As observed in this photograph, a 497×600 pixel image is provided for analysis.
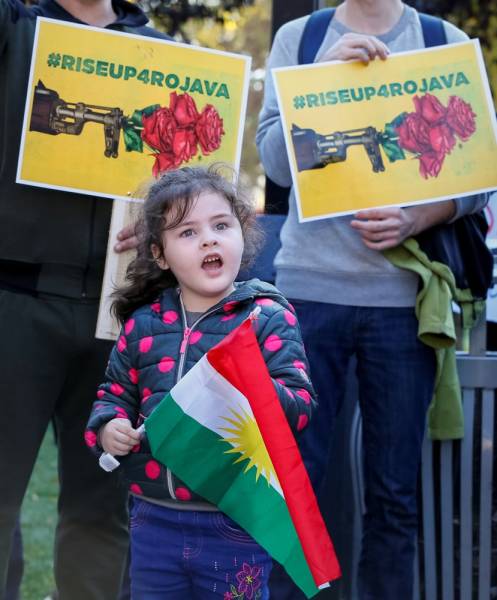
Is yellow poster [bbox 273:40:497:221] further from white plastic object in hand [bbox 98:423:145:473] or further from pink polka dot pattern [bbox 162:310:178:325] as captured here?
white plastic object in hand [bbox 98:423:145:473]

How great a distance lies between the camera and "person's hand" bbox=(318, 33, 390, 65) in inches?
112

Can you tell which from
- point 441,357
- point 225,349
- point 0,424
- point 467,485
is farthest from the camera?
point 467,485

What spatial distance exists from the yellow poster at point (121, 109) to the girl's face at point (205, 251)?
413 mm

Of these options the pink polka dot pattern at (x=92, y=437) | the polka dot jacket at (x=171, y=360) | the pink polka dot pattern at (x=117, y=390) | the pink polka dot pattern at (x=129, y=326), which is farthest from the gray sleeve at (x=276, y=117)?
the pink polka dot pattern at (x=92, y=437)

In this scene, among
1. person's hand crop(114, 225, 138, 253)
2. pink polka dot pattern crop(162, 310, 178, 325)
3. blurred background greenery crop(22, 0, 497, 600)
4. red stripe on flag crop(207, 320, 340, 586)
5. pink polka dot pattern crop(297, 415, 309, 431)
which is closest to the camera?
red stripe on flag crop(207, 320, 340, 586)

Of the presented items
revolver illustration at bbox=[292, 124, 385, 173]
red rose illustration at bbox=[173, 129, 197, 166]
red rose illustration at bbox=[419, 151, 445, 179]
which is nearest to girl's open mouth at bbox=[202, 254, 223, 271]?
red rose illustration at bbox=[173, 129, 197, 166]

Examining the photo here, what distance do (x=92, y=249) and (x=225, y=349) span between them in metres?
0.75

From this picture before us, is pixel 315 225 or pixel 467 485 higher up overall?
pixel 315 225

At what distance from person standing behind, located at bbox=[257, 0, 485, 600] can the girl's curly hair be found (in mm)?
392

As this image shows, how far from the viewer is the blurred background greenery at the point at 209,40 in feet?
15.3

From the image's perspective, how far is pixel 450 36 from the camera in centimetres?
299

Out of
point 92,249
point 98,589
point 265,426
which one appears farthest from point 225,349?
point 98,589

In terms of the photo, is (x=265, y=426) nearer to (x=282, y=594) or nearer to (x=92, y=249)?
(x=92, y=249)

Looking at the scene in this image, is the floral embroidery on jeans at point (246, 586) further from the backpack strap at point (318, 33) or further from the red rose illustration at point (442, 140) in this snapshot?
the backpack strap at point (318, 33)
